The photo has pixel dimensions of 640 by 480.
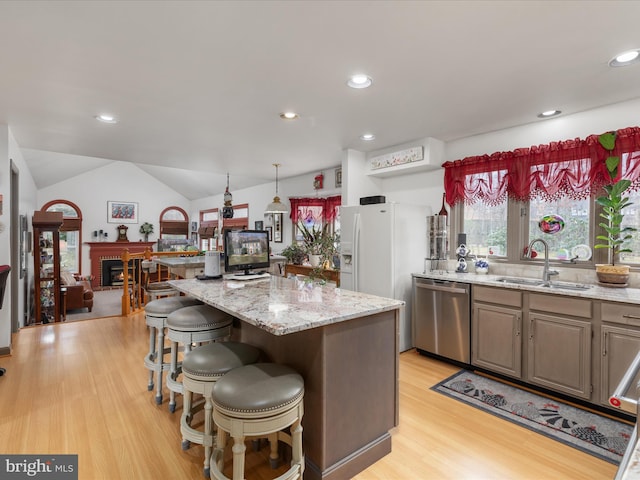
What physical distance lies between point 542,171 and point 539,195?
0.77 feet

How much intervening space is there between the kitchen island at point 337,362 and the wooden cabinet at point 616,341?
1640 millimetres

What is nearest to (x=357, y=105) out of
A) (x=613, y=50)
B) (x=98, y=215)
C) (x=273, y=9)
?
(x=273, y=9)

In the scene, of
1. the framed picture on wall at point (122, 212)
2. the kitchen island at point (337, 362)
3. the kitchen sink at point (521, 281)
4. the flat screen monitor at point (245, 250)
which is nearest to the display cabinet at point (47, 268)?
the framed picture on wall at point (122, 212)

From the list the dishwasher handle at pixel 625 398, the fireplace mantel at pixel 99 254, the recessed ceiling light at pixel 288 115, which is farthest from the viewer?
the fireplace mantel at pixel 99 254

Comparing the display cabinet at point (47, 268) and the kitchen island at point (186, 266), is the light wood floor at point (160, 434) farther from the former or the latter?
the display cabinet at point (47, 268)

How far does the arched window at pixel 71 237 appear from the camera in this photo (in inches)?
365

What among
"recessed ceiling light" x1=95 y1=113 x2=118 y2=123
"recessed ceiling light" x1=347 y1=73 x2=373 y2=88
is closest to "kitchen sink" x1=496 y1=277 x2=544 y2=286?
"recessed ceiling light" x1=347 y1=73 x2=373 y2=88

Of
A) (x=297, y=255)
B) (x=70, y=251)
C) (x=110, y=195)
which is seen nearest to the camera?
(x=297, y=255)

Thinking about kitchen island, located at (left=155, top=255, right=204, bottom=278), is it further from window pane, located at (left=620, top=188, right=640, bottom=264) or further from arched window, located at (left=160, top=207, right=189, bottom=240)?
arched window, located at (left=160, top=207, right=189, bottom=240)

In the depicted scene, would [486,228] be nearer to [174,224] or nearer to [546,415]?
[546,415]

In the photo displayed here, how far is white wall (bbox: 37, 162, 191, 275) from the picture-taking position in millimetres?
9375

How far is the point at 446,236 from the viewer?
396 centimetres

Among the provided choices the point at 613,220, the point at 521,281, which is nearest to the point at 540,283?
the point at 521,281

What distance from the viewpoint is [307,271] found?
5336 millimetres
